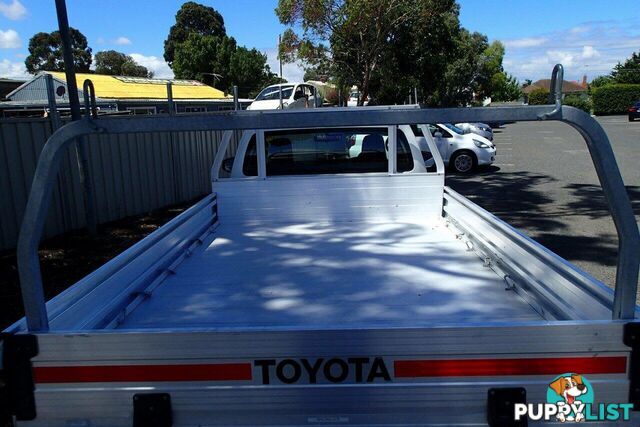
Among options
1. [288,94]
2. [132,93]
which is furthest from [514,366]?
[132,93]

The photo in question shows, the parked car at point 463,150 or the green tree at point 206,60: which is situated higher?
the green tree at point 206,60

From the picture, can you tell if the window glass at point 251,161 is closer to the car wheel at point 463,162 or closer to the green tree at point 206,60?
the car wheel at point 463,162

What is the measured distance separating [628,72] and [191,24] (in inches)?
2230

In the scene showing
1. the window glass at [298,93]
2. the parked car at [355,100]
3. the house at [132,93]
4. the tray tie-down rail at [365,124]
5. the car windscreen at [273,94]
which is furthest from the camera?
the house at [132,93]

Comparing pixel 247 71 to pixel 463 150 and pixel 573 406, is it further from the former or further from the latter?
pixel 573 406

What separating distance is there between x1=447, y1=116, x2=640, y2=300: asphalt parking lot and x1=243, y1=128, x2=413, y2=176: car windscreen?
2710 mm

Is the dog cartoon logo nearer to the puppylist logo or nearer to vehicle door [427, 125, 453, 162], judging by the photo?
the puppylist logo

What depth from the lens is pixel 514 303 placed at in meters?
2.88

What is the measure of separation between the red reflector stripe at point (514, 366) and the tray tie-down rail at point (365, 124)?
0.60ft

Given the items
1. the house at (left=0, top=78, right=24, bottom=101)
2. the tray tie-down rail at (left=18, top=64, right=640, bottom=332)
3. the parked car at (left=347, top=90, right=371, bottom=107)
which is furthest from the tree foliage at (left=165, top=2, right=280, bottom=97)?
the tray tie-down rail at (left=18, top=64, right=640, bottom=332)

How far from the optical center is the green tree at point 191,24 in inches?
3002

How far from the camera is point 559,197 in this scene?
36.6 feet

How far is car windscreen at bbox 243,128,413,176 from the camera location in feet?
17.9

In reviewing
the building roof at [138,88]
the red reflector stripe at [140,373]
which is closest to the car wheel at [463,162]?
the red reflector stripe at [140,373]
